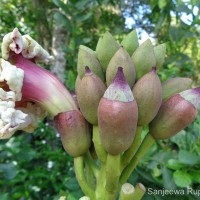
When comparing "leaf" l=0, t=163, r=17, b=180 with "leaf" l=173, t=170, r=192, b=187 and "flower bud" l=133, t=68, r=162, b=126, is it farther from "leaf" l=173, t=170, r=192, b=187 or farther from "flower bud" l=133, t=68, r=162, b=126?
"flower bud" l=133, t=68, r=162, b=126

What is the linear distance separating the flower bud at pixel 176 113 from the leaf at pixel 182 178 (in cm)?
32

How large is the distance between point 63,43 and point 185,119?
70.7 inches

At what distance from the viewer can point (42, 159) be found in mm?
2107

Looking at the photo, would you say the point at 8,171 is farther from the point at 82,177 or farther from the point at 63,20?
the point at 82,177

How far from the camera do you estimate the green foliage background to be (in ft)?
3.04

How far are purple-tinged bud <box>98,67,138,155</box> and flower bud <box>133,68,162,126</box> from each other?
0.12 feet

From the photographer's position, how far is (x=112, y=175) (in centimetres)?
56

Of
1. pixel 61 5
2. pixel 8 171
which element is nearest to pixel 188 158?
pixel 8 171

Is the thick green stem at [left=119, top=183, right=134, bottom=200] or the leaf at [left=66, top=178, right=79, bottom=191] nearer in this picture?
the thick green stem at [left=119, top=183, right=134, bottom=200]

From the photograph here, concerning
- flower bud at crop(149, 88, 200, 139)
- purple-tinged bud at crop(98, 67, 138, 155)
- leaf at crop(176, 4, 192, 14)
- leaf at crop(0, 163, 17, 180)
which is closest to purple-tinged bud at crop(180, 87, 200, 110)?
flower bud at crop(149, 88, 200, 139)

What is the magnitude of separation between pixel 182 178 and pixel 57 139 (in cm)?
146

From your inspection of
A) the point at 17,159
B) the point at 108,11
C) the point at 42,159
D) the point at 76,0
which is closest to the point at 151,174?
the point at 17,159

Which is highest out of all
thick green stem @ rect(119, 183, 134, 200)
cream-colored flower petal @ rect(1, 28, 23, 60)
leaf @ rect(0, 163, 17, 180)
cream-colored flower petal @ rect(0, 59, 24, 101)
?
cream-colored flower petal @ rect(1, 28, 23, 60)

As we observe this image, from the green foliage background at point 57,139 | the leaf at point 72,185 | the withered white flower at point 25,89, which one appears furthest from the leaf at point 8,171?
the withered white flower at point 25,89
